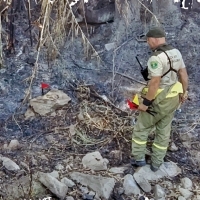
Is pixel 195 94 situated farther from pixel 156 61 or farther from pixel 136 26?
pixel 156 61

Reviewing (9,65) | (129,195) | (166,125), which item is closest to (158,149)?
(166,125)

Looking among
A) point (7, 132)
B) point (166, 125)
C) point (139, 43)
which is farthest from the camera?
point (139, 43)

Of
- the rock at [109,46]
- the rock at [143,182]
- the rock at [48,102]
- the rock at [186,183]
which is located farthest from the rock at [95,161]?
the rock at [109,46]

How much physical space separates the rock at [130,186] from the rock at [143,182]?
4 centimetres

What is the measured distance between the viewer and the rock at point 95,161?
15.0 ft

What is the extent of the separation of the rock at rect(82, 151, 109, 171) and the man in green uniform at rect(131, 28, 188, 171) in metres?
0.33

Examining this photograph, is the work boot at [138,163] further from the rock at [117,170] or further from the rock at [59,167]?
the rock at [59,167]

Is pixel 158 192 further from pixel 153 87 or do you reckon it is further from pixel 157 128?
pixel 153 87

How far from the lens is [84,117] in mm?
5352

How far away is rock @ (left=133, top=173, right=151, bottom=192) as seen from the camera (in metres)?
4.37

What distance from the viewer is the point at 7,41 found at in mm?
6582

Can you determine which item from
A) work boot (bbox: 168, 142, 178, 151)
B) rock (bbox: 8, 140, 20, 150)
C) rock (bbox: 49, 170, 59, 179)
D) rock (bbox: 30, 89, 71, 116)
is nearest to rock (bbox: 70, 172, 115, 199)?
rock (bbox: 49, 170, 59, 179)

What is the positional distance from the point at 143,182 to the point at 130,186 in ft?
0.45

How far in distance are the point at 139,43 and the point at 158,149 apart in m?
2.63
